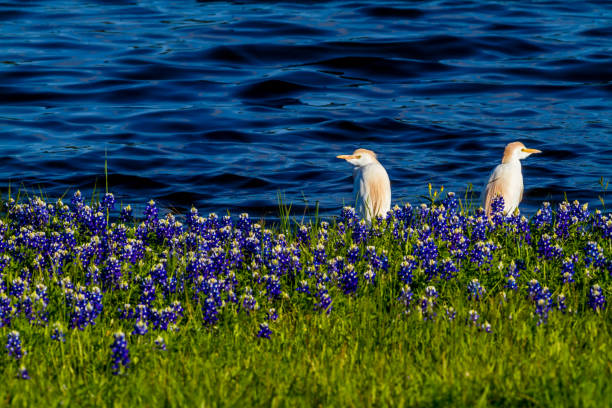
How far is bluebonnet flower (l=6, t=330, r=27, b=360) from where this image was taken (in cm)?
525

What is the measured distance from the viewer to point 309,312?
628cm

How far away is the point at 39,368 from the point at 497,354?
277 centimetres

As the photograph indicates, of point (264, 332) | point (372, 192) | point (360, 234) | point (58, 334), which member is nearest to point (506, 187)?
point (372, 192)

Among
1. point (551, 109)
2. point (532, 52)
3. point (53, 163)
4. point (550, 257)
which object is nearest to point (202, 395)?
point (550, 257)

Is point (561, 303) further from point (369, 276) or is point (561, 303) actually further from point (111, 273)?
point (111, 273)

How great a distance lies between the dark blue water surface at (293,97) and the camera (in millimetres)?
14641

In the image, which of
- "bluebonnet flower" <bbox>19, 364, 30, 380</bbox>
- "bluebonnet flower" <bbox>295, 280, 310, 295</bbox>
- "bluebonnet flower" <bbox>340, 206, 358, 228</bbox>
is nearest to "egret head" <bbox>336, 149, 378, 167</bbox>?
"bluebonnet flower" <bbox>340, 206, 358, 228</bbox>

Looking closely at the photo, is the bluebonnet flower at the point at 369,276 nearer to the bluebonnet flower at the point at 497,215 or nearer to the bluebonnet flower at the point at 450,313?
the bluebonnet flower at the point at 450,313

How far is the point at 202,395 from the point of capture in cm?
472

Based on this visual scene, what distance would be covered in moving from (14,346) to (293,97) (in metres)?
14.2

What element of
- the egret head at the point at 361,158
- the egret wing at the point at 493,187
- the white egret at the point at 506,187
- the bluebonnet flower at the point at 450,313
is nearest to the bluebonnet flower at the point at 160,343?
the bluebonnet flower at the point at 450,313

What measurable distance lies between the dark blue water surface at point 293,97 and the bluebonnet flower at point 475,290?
646cm

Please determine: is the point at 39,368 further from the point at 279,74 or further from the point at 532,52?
the point at 532,52

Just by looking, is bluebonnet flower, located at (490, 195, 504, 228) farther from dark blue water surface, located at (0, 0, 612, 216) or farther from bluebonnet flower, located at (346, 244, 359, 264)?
dark blue water surface, located at (0, 0, 612, 216)
